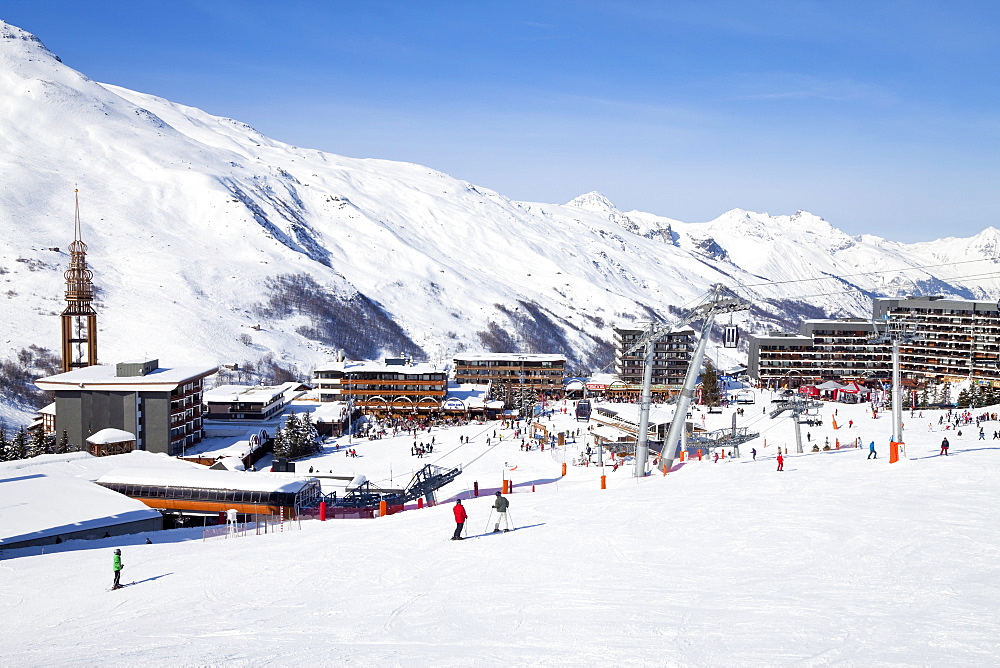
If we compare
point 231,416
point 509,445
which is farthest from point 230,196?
point 509,445

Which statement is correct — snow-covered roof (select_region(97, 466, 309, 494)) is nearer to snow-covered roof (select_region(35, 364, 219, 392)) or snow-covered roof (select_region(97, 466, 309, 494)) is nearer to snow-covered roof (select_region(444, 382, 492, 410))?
snow-covered roof (select_region(35, 364, 219, 392))

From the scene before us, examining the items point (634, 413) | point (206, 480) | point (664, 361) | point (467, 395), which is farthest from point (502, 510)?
point (664, 361)

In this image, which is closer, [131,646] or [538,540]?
[131,646]

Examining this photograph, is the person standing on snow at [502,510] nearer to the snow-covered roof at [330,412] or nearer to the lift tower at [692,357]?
the lift tower at [692,357]

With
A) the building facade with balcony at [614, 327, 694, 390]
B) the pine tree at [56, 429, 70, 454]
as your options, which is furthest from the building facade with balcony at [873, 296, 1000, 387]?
the pine tree at [56, 429, 70, 454]

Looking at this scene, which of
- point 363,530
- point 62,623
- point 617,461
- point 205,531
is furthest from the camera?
point 617,461

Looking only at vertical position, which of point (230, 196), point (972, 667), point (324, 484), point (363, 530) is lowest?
point (324, 484)

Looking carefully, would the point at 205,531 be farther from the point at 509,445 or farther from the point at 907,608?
the point at 509,445
